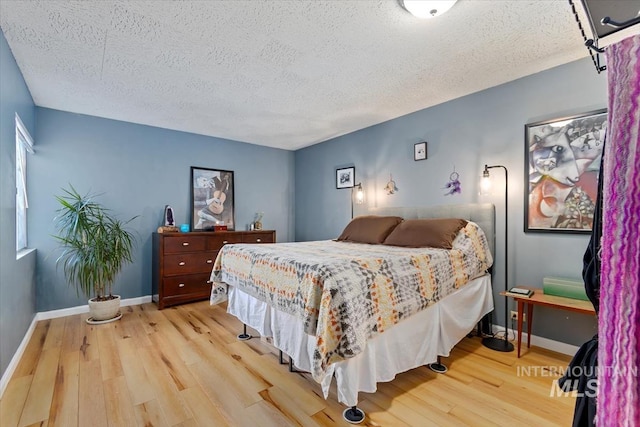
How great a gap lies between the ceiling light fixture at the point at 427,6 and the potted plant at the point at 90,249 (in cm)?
361

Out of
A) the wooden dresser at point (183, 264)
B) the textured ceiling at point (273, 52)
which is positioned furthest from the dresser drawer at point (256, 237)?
the textured ceiling at point (273, 52)

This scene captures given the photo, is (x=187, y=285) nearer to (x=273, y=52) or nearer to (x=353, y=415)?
(x=353, y=415)

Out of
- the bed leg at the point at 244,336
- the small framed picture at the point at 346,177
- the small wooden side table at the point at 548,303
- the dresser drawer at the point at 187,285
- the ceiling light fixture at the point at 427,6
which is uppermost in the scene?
the ceiling light fixture at the point at 427,6

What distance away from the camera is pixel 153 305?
3799 millimetres

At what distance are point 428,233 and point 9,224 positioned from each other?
3369 millimetres

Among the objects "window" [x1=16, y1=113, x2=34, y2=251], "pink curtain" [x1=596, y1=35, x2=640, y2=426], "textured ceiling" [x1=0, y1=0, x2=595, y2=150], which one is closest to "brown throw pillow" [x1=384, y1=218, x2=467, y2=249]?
"textured ceiling" [x1=0, y1=0, x2=595, y2=150]

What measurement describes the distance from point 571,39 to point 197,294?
4.56 metres

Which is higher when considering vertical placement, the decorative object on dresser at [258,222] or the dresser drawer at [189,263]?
the decorative object on dresser at [258,222]

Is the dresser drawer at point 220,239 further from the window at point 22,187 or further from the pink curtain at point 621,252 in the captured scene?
the pink curtain at point 621,252

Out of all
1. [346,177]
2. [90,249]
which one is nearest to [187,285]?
[90,249]

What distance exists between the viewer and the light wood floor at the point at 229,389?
164 cm

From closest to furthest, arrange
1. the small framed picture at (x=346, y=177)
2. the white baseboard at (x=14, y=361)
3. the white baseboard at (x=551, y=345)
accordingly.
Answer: the white baseboard at (x=14, y=361)
the white baseboard at (x=551, y=345)
the small framed picture at (x=346, y=177)

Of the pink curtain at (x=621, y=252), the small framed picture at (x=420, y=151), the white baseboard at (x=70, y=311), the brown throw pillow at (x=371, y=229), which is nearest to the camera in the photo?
the pink curtain at (x=621, y=252)

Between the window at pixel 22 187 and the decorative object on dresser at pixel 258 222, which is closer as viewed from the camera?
the window at pixel 22 187
